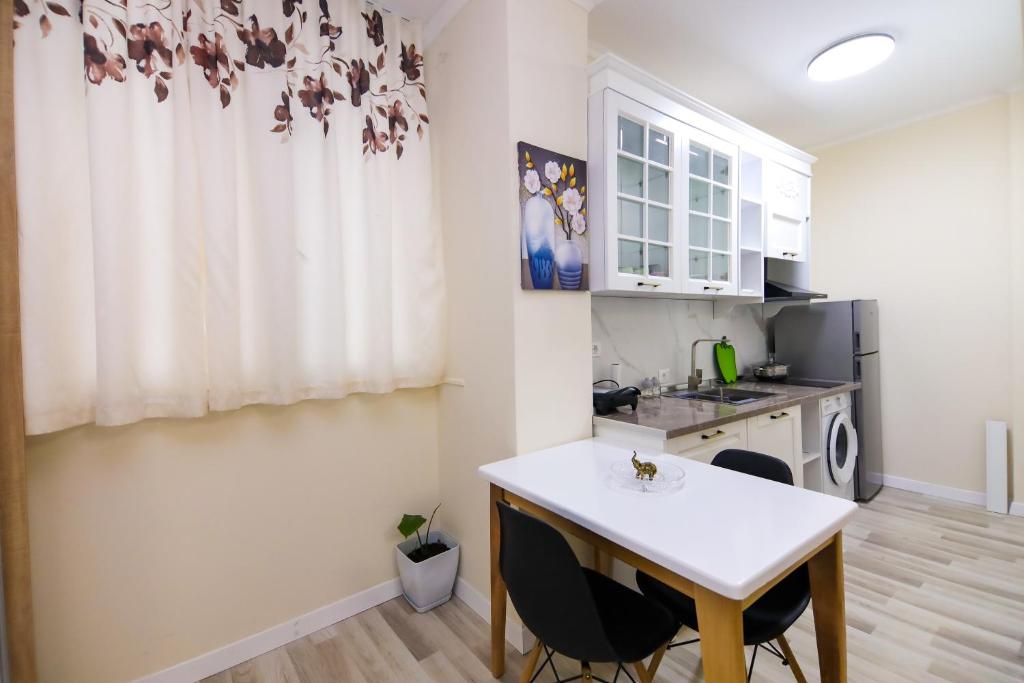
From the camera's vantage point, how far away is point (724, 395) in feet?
9.41

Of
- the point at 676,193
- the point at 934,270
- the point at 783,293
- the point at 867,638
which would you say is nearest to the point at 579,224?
the point at 676,193

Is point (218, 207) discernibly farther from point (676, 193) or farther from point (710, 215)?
point (710, 215)

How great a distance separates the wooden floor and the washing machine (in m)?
0.51

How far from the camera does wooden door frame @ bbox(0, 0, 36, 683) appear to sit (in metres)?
1.24

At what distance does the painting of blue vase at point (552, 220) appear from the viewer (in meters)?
1.78

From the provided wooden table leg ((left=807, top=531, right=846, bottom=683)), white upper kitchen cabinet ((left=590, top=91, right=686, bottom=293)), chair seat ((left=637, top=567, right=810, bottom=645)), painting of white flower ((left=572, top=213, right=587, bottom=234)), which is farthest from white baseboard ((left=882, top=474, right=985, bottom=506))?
painting of white flower ((left=572, top=213, right=587, bottom=234))

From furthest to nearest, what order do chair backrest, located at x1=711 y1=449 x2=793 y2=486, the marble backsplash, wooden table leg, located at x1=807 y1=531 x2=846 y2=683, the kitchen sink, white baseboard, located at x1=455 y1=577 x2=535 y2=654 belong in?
the kitchen sink → the marble backsplash → white baseboard, located at x1=455 y1=577 x2=535 y2=654 → chair backrest, located at x1=711 y1=449 x2=793 y2=486 → wooden table leg, located at x1=807 y1=531 x2=846 y2=683

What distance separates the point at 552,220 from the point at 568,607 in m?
1.35

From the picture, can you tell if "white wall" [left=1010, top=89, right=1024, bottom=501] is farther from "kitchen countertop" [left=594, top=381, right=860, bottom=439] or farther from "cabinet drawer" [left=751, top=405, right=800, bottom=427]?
"cabinet drawer" [left=751, top=405, right=800, bottom=427]

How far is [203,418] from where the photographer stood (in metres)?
1.67

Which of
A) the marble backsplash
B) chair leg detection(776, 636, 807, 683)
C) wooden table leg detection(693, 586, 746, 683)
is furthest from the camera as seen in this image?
the marble backsplash

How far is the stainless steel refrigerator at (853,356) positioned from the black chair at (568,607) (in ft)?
9.10

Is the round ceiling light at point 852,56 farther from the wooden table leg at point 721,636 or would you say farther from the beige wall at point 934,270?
the wooden table leg at point 721,636

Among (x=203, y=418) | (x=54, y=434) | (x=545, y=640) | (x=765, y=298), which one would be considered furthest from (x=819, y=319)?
(x=54, y=434)
